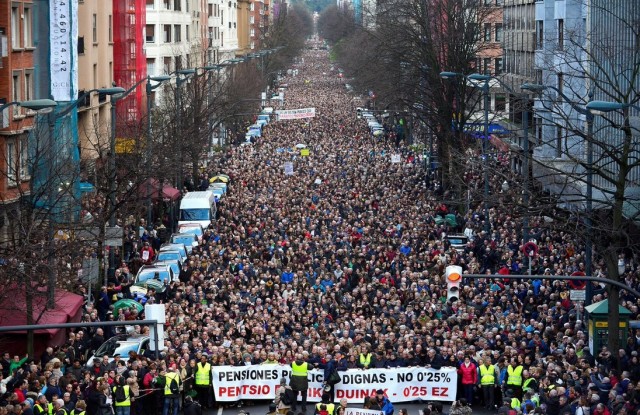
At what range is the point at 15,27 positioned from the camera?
48562 mm

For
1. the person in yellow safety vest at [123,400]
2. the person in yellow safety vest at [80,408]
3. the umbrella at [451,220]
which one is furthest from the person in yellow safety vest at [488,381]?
the umbrella at [451,220]

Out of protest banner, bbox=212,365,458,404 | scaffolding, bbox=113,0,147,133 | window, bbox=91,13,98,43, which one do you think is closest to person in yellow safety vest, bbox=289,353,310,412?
protest banner, bbox=212,365,458,404

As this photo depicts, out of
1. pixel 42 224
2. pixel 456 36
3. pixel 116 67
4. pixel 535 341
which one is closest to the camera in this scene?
pixel 535 341

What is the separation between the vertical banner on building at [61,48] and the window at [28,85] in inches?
90.1

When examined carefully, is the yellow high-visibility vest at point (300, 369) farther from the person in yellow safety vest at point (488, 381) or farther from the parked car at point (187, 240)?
the parked car at point (187, 240)

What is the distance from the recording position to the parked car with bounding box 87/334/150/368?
30219 millimetres

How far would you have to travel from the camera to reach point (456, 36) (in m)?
69.2

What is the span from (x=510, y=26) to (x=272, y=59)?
70401 mm

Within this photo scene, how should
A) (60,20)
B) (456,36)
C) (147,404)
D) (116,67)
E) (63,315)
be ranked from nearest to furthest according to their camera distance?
(147,404) → (63,315) → (60,20) → (456,36) → (116,67)

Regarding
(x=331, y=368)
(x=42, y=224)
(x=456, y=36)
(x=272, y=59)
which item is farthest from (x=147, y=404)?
(x=272, y=59)

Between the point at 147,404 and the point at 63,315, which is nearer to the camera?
the point at 147,404

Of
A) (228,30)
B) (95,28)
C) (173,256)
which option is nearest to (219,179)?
(95,28)

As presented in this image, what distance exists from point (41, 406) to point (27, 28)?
28.9 metres

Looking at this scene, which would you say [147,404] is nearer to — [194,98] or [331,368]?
[331,368]
